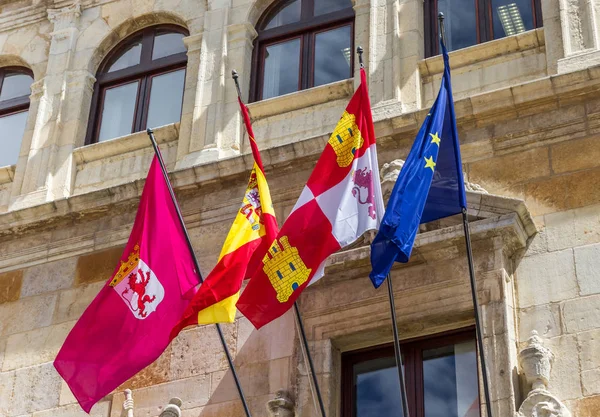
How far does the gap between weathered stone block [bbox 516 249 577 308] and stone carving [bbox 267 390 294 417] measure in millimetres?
2385

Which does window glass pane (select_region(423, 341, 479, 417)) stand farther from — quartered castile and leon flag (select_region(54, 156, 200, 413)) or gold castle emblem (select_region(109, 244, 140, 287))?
gold castle emblem (select_region(109, 244, 140, 287))

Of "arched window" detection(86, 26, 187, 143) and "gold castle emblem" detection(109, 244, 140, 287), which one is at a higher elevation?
"arched window" detection(86, 26, 187, 143)

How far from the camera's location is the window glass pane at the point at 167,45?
62.8 ft

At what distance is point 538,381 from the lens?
13.6 meters

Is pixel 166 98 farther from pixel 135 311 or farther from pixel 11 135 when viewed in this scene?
pixel 135 311

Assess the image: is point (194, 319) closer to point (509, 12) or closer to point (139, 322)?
point (139, 322)

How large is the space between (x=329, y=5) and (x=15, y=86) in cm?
441

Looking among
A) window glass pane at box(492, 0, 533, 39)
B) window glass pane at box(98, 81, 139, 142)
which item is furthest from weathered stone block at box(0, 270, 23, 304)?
window glass pane at box(492, 0, 533, 39)

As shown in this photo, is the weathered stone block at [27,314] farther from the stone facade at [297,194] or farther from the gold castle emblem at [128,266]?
the gold castle emblem at [128,266]

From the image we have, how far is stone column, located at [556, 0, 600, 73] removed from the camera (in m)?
15.9

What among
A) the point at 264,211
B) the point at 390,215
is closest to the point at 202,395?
the point at 264,211

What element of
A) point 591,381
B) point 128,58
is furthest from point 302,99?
point 591,381

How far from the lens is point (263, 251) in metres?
14.3

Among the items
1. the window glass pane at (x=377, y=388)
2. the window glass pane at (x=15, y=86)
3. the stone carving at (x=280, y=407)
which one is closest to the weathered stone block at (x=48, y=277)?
the window glass pane at (x=15, y=86)
